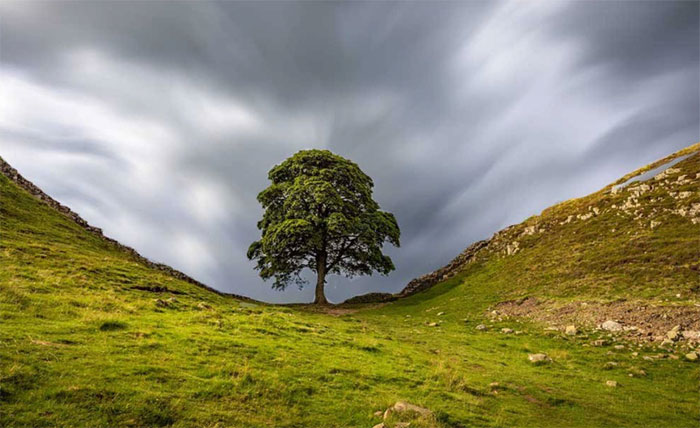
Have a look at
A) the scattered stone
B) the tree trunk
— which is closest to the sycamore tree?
the tree trunk

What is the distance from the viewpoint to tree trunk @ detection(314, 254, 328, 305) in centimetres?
4243

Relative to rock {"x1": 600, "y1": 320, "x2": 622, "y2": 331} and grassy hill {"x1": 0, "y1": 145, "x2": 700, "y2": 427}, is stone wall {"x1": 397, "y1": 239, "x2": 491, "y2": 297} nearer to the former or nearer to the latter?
→ grassy hill {"x1": 0, "y1": 145, "x2": 700, "y2": 427}

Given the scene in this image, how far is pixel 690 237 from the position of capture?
24.3m

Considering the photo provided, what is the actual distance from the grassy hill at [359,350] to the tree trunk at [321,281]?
1544cm

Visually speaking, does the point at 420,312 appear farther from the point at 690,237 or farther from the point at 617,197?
the point at 617,197

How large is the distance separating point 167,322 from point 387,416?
9.84 metres

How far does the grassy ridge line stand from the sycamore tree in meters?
7.96

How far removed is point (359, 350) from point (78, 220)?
38044 mm

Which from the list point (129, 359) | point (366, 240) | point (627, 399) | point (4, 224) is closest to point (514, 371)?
point (627, 399)

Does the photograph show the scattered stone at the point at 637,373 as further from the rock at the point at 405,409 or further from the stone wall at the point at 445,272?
the stone wall at the point at 445,272

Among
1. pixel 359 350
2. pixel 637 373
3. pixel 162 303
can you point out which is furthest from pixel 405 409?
pixel 162 303

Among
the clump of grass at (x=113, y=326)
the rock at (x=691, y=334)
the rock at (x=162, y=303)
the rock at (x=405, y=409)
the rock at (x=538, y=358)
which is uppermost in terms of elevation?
the rock at (x=162, y=303)

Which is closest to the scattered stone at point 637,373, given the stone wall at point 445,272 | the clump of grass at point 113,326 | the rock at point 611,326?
the rock at point 611,326

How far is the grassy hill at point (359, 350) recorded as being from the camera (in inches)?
300
